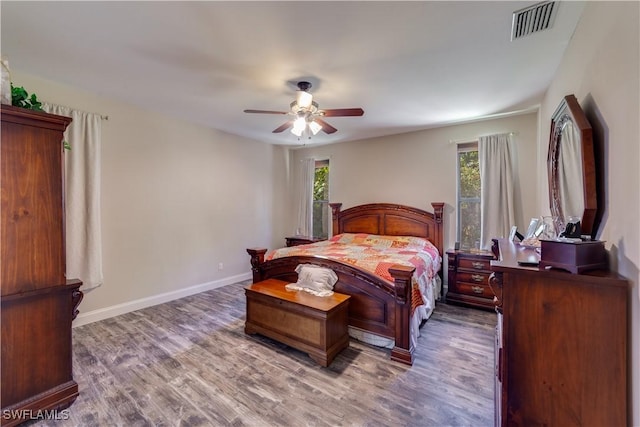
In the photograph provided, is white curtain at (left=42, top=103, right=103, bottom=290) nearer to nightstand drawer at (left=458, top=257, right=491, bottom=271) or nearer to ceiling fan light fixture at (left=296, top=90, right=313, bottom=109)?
ceiling fan light fixture at (left=296, top=90, right=313, bottom=109)

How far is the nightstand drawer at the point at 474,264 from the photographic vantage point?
3663mm

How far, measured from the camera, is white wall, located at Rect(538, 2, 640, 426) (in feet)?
3.52

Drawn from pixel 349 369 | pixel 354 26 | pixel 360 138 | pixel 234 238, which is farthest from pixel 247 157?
pixel 349 369

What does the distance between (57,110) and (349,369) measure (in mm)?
3986

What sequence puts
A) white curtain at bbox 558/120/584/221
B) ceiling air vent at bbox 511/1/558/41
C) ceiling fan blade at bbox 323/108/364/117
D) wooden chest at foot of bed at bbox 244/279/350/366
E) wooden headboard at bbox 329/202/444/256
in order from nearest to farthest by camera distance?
1. white curtain at bbox 558/120/584/221
2. ceiling air vent at bbox 511/1/558/41
3. wooden chest at foot of bed at bbox 244/279/350/366
4. ceiling fan blade at bbox 323/108/364/117
5. wooden headboard at bbox 329/202/444/256

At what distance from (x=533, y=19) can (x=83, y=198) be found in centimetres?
451

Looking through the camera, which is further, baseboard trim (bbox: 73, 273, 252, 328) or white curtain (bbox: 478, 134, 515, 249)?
white curtain (bbox: 478, 134, 515, 249)

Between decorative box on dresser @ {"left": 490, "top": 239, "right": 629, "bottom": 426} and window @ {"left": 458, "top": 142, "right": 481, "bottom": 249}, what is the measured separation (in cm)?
317

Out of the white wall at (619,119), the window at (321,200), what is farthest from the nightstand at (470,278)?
the window at (321,200)

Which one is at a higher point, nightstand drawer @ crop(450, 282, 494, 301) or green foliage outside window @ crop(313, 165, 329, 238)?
green foliage outside window @ crop(313, 165, 329, 238)

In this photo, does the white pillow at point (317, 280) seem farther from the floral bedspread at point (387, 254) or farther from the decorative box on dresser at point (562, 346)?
the decorative box on dresser at point (562, 346)

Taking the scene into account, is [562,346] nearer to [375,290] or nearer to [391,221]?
[375,290]

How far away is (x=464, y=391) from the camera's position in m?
2.04

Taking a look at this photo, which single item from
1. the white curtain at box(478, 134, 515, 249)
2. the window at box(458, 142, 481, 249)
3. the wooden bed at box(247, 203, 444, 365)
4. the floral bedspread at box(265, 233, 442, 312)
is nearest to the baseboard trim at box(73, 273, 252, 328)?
the wooden bed at box(247, 203, 444, 365)
